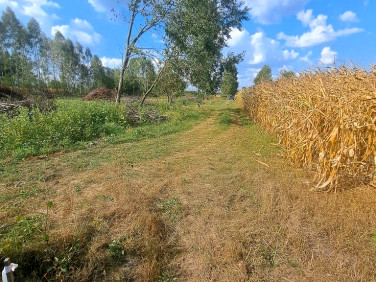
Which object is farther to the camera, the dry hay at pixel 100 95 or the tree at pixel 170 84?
the dry hay at pixel 100 95

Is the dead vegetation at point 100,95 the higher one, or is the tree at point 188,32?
the tree at point 188,32

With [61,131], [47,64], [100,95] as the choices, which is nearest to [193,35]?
[61,131]

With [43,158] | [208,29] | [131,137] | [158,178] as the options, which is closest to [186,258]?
[158,178]

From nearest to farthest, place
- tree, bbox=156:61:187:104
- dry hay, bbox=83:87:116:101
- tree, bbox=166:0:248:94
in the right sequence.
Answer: tree, bbox=166:0:248:94, tree, bbox=156:61:187:104, dry hay, bbox=83:87:116:101

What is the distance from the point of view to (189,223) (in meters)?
2.72

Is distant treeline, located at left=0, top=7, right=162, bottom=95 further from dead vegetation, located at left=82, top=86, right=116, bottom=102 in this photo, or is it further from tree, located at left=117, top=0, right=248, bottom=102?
tree, located at left=117, top=0, right=248, bottom=102

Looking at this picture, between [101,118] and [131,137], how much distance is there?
7.60ft

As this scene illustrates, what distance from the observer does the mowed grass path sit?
204 centimetres

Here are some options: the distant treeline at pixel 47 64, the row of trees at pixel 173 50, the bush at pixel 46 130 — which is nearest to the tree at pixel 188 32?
the row of trees at pixel 173 50

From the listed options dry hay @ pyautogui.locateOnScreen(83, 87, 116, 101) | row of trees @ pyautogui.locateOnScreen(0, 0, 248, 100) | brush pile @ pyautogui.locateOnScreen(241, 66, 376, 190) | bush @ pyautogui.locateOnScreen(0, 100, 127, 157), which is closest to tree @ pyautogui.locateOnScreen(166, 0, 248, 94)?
row of trees @ pyautogui.locateOnScreen(0, 0, 248, 100)

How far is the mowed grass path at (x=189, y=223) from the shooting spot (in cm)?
204

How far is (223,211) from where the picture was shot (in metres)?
2.95

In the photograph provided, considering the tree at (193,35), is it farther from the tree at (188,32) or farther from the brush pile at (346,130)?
the brush pile at (346,130)

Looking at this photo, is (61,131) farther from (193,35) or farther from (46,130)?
(193,35)
